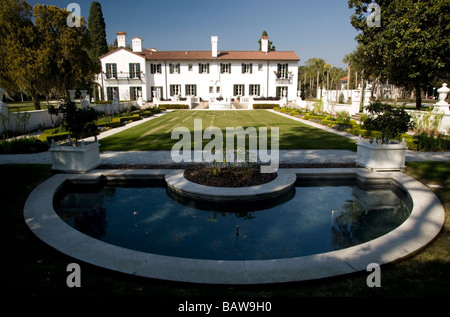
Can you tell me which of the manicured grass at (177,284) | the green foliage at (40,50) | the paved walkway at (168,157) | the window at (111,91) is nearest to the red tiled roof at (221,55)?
the window at (111,91)

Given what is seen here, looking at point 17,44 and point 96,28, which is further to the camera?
point 96,28

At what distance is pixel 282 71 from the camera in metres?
41.1

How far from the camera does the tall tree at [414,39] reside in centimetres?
1934

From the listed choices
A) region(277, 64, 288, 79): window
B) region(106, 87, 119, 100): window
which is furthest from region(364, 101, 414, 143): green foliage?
region(106, 87, 119, 100): window

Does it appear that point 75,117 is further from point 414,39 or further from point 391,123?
point 414,39

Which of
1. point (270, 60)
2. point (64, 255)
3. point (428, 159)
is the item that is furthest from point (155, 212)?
point (270, 60)

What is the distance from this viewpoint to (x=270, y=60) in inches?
1590

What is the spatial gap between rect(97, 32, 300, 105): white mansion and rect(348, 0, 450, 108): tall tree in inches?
694

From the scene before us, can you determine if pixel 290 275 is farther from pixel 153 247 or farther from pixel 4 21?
pixel 4 21

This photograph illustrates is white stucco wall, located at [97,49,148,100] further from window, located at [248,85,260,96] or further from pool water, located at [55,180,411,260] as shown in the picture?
pool water, located at [55,180,411,260]

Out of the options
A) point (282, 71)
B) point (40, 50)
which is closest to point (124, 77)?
point (40, 50)

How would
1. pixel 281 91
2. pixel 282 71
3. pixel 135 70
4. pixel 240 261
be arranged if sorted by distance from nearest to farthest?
1. pixel 240 261
2. pixel 135 70
3. pixel 282 71
4. pixel 281 91

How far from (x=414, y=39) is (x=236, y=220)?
68.6 feet

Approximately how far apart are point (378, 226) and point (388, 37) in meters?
20.6
